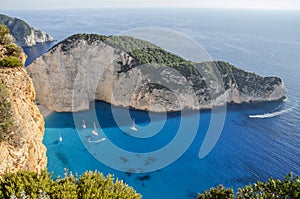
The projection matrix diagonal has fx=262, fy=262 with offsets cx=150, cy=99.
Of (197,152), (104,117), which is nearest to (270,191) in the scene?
(197,152)

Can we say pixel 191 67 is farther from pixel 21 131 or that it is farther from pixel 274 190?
pixel 21 131

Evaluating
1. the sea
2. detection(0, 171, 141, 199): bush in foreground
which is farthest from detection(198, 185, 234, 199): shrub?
the sea

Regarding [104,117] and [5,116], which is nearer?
[5,116]

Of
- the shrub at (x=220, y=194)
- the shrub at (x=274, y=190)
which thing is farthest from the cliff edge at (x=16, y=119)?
the shrub at (x=274, y=190)

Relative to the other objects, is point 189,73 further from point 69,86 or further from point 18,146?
point 18,146

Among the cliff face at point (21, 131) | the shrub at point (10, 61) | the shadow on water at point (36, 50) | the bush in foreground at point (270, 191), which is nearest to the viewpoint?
the bush in foreground at point (270, 191)

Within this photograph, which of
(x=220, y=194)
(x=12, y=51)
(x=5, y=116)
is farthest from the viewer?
(x=12, y=51)

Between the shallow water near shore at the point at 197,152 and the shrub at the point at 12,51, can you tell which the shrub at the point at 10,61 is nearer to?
the shrub at the point at 12,51
